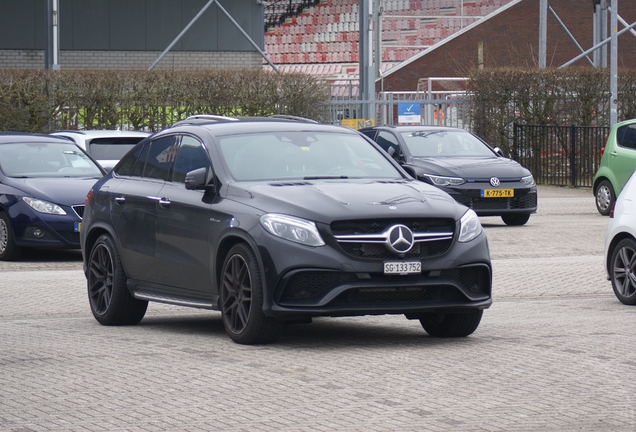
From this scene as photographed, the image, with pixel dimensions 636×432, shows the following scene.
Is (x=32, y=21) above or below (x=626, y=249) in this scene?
above

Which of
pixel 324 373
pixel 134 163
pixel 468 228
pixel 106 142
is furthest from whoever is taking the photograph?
pixel 106 142

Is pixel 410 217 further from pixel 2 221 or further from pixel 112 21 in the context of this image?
pixel 112 21

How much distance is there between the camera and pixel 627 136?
21.0m

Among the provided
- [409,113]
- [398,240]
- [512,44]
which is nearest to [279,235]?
[398,240]

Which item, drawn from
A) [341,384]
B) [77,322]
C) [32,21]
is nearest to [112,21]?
[32,21]

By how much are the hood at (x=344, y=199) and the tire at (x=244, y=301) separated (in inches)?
14.9

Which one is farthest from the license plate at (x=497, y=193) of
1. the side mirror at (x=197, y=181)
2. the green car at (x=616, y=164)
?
the side mirror at (x=197, y=181)

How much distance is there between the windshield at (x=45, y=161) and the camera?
16.5 m

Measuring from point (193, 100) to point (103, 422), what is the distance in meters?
24.4

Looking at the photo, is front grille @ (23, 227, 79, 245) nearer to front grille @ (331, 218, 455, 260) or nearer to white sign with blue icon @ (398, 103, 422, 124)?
front grille @ (331, 218, 455, 260)

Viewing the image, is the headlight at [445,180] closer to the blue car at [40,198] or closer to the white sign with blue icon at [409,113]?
the blue car at [40,198]

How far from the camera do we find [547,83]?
1240 inches

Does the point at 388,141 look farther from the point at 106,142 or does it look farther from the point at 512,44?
the point at 512,44

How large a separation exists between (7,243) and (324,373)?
9.09 m
